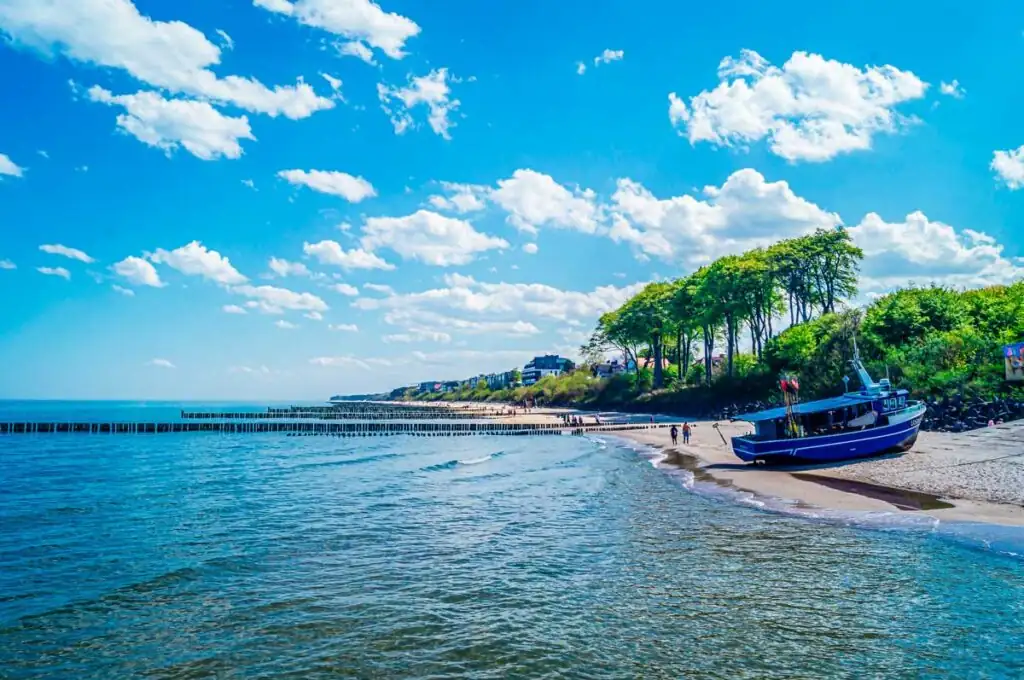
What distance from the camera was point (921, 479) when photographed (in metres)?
24.5

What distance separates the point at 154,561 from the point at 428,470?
70.9ft

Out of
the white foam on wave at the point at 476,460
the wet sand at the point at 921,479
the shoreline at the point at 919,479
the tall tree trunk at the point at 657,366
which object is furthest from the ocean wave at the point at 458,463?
the tall tree trunk at the point at 657,366

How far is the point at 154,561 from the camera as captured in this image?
666 inches

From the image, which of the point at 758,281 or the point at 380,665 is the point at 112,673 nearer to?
the point at 380,665

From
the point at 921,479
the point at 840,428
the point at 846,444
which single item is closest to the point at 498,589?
the point at 921,479

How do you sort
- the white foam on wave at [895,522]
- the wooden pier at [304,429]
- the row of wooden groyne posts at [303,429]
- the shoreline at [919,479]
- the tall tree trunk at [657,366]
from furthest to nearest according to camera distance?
the tall tree trunk at [657,366] → the row of wooden groyne posts at [303,429] → the wooden pier at [304,429] → the shoreline at [919,479] → the white foam on wave at [895,522]

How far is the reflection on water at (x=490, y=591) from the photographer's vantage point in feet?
34.0

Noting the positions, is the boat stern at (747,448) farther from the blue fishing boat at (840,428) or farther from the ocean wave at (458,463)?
the ocean wave at (458,463)

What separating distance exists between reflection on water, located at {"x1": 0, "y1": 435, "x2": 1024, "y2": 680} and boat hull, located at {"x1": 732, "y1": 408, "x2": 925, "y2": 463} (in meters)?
8.21

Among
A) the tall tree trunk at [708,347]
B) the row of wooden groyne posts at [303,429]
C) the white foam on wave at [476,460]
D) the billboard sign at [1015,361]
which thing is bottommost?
the white foam on wave at [476,460]

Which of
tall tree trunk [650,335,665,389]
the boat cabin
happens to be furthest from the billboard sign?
tall tree trunk [650,335,665,389]

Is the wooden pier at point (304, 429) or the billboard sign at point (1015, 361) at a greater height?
the billboard sign at point (1015, 361)

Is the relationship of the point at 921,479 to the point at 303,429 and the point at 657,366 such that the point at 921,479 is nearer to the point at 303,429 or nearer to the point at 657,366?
the point at 657,366

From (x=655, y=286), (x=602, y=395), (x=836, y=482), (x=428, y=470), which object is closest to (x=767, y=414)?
(x=836, y=482)
